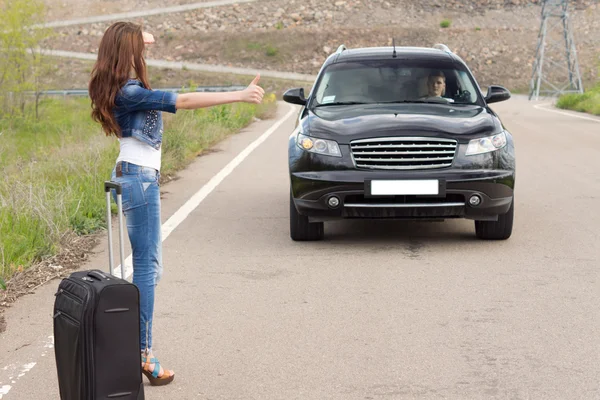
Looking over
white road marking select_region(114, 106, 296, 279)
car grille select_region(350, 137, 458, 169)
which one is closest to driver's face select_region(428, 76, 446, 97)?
car grille select_region(350, 137, 458, 169)

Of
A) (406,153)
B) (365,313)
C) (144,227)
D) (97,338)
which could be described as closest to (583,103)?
(406,153)

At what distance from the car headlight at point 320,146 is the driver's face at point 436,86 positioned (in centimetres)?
162

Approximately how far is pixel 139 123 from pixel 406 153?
3967 millimetres

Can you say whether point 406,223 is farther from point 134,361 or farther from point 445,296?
point 134,361

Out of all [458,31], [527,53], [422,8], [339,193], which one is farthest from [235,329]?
[422,8]

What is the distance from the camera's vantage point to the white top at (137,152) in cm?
536

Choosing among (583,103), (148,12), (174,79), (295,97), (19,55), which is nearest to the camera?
(295,97)

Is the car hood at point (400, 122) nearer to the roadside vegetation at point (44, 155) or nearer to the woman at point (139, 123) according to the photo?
the roadside vegetation at point (44, 155)

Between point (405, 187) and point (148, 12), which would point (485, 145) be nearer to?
point (405, 187)

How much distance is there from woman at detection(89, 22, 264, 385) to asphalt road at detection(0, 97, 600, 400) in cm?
54

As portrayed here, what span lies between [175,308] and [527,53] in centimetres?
7166

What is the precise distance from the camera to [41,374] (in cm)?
570

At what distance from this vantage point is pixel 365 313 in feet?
22.7

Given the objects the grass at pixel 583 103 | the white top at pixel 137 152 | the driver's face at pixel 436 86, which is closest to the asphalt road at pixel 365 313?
the white top at pixel 137 152
